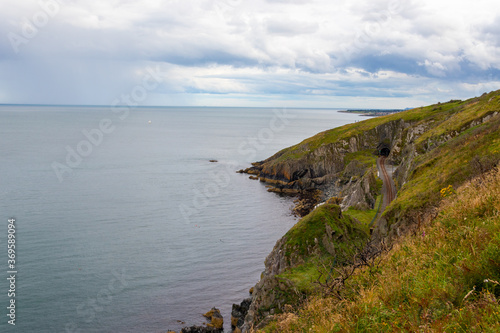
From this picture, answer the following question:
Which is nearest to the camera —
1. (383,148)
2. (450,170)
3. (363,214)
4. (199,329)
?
(450,170)

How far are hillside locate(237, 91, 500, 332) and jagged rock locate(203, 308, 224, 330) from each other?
8941mm

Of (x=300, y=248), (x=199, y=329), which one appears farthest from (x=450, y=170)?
(x=199, y=329)

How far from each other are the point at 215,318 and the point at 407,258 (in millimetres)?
26964

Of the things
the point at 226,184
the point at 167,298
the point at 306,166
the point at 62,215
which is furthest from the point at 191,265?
the point at 306,166

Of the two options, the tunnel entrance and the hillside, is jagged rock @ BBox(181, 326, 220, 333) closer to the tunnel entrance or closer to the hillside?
the hillside

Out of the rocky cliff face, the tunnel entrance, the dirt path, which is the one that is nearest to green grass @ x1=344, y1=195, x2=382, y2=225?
the dirt path

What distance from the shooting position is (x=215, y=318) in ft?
110

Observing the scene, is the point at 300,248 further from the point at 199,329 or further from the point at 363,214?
the point at 363,214

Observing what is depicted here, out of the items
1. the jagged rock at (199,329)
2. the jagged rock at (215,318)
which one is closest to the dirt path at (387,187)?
the jagged rock at (215,318)

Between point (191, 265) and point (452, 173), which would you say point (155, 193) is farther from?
point (452, 173)

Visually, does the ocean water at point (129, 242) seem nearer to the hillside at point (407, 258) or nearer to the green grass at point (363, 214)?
the green grass at point (363, 214)

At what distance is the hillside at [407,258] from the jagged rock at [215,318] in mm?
8941

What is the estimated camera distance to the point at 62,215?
58375 millimetres

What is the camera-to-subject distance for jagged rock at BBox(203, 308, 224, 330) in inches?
1296
